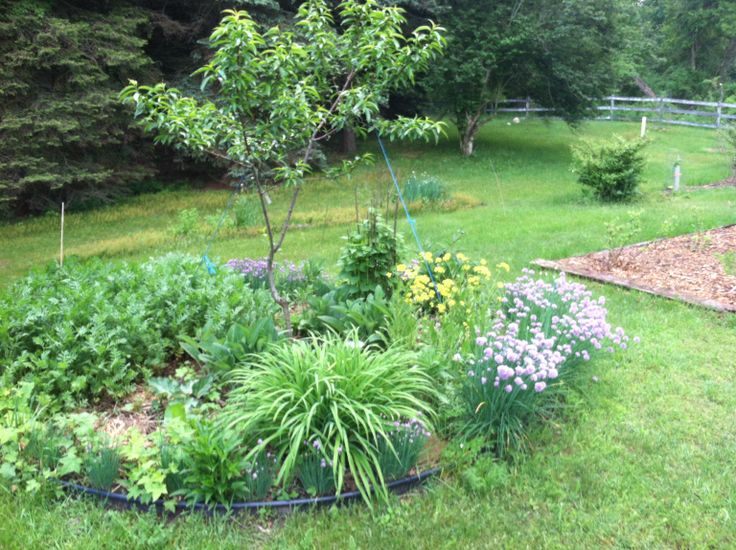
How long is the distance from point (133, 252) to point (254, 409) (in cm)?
681

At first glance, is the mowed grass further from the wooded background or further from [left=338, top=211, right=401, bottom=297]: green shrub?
the wooded background

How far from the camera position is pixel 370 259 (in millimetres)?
5094

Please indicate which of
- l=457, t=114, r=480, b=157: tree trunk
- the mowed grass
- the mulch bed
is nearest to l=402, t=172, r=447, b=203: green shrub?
the mulch bed

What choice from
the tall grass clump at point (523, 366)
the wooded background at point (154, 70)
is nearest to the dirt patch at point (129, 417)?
the tall grass clump at point (523, 366)

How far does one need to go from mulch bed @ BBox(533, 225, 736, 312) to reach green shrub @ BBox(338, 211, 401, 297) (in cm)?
249

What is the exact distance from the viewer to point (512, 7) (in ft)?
64.3

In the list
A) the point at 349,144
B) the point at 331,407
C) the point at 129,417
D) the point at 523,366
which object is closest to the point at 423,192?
the point at 523,366

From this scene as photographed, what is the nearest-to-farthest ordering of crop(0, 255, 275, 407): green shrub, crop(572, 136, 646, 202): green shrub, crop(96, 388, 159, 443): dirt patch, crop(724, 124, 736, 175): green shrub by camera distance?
1. crop(96, 388, 159, 443): dirt patch
2. crop(0, 255, 275, 407): green shrub
3. crop(572, 136, 646, 202): green shrub
4. crop(724, 124, 736, 175): green shrub

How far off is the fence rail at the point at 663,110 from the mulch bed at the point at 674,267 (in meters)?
18.0

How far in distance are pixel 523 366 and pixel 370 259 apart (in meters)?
2.02

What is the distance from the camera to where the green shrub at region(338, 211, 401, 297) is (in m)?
5.04

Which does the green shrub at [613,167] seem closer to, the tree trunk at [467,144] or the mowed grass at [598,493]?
the mowed grass at [598,493]

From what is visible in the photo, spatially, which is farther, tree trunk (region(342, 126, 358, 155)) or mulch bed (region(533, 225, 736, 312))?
tree trunk (region(342, 126, 358, 155))

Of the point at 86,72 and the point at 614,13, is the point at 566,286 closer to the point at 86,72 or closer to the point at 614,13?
the point at 86,72
